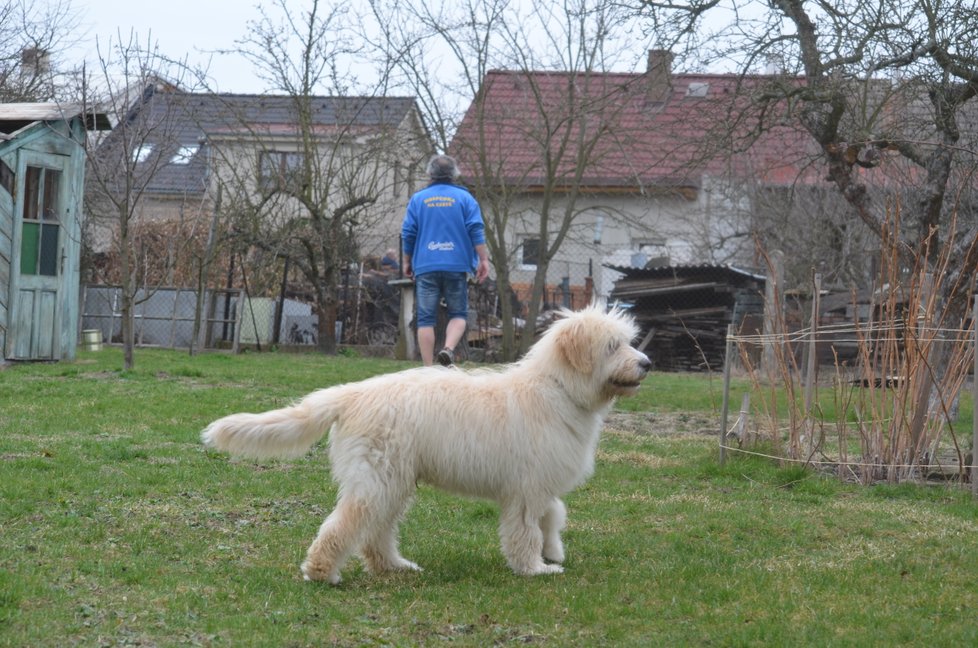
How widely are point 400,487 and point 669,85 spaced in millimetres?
8297

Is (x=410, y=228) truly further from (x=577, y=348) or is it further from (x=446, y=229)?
(x=577, y=348)

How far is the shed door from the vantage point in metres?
13.9

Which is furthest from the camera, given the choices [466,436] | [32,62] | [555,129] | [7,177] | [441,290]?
[32,62]

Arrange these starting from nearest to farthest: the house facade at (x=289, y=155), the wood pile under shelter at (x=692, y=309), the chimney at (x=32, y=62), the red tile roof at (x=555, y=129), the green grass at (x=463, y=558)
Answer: the green grass at (x=463, y=558) → the red tile roof at (x=555, y=129) → the house facade at (x=289, y=155) → the wood pile under shelter at (x=692, y=309) → the chimney at (x=32, y=62)

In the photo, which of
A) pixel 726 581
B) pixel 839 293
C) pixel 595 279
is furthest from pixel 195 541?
pixel 595 279

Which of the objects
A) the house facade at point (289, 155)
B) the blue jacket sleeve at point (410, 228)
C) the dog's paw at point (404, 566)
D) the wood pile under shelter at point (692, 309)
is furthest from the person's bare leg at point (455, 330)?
the wood pile under shelter at point (692, 309)

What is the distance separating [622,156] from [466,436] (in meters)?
16.9

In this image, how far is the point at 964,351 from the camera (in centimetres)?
747

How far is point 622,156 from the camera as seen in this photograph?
2127cm

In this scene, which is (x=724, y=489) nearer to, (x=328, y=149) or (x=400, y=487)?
(x=400, y=487)

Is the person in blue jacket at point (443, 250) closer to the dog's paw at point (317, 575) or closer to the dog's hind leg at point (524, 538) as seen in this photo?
the dog's hind leg at point (524, 538)

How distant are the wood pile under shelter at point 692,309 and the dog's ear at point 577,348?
14860 millimetres

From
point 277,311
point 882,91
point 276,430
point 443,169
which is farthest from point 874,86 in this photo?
point 277,311

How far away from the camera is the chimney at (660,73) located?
1186 cm
